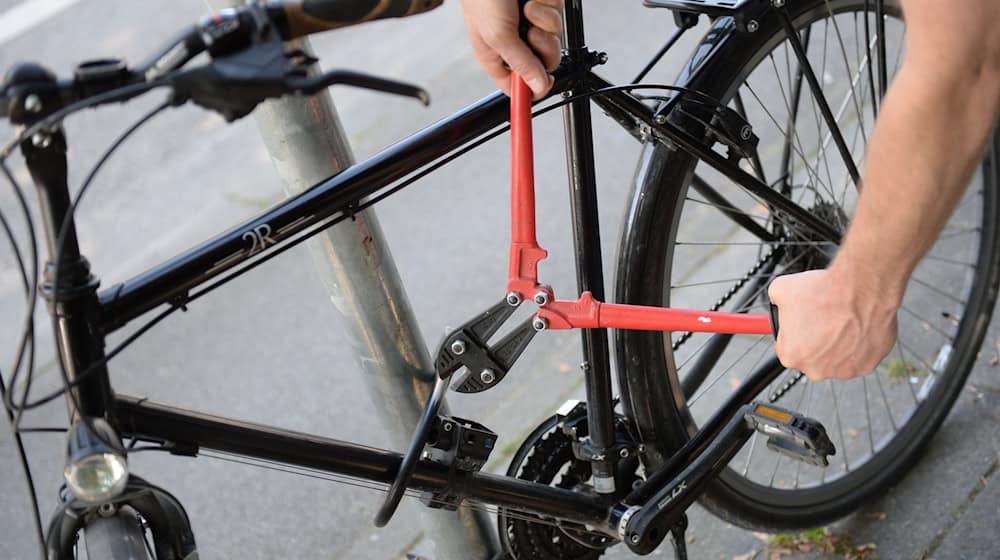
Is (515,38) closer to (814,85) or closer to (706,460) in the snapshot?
(814,85)

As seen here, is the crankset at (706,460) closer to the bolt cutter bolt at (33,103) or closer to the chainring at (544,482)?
the chainring at (544,482)

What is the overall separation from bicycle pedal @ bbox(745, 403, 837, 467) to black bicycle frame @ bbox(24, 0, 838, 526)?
94 millimetres

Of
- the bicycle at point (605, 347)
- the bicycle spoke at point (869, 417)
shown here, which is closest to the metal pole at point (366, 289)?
the bicycle at point (605, 347)

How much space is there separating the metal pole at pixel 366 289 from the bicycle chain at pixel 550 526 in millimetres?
158

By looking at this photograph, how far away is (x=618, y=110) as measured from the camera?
2.04 m

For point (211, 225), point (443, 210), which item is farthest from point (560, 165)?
point (211, 225)

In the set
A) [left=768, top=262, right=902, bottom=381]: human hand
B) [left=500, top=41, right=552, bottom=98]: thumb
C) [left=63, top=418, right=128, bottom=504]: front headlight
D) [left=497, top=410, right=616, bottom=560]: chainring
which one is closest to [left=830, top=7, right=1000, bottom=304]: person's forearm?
[left=768, top=262, right=902, bottom=381]: human hand

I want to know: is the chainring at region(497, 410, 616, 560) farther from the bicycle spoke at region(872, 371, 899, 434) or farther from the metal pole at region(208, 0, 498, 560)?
the bicycle spoke at region(872, 371, 899, 434)

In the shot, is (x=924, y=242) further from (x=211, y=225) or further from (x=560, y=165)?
(x=211, y=225)

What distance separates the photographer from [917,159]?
1.47 m

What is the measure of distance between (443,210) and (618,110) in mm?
2318

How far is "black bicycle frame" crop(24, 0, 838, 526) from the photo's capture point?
4.99 feet

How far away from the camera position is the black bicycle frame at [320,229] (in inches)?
59.8

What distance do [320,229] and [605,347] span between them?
0.62 meters
